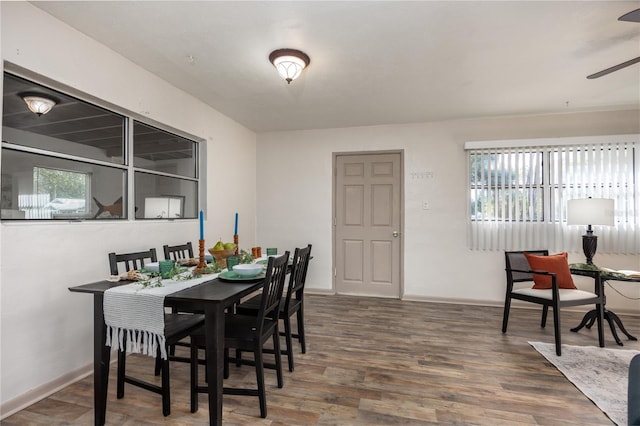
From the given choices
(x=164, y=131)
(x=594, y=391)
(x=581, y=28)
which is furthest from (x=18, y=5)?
(x=594, y=391)

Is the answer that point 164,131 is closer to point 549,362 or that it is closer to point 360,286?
point 360,286


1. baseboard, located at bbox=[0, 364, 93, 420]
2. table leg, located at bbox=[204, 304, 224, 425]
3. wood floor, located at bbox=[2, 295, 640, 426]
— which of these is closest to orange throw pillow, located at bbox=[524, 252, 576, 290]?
wood floor, located at bbox=[2, 295, 640, 426]

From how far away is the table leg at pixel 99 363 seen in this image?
5.90 ft

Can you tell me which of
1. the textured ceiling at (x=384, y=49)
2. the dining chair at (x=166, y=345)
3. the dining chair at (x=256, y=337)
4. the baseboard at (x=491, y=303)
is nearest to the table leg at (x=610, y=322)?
the baseboard at (x=491, y=303)

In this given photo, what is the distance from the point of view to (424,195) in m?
4.62

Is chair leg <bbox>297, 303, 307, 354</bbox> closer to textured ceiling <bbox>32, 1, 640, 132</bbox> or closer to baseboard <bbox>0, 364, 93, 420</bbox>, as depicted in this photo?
baseboard <bbox>0, 364, 93, 420</bbox>

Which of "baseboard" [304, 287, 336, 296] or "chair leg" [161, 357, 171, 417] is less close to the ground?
"chair leg" [161, 357, 171, 417]

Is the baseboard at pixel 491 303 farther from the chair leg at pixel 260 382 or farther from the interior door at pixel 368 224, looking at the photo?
the chair leg at pixel 260 382

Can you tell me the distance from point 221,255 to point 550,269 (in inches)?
122

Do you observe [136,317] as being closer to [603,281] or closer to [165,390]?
[165,390]

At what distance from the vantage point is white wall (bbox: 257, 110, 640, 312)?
4176 mm

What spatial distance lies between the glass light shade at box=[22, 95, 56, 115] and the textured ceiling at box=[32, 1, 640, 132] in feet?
1.84

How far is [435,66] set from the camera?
2912mm

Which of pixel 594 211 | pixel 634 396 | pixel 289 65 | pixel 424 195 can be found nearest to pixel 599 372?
pixel 634 396
